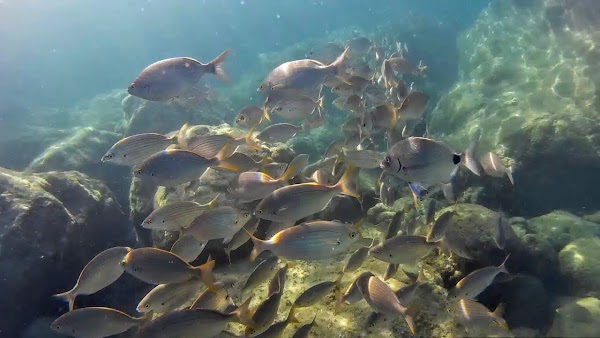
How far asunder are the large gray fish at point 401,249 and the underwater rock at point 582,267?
12.9 ft

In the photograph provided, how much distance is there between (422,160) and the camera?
3176mm

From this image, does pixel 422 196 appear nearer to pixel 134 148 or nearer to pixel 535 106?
pixel 134 148

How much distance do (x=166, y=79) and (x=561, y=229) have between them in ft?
24.1

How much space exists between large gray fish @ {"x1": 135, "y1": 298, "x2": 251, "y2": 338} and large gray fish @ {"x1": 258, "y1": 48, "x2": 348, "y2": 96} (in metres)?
3.35

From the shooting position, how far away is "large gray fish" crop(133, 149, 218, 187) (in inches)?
155

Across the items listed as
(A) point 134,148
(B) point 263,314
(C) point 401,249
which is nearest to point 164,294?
(B) point 263,314

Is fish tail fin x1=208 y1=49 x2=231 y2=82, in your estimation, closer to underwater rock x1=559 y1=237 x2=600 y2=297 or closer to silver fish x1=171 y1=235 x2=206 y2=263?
silver fish x1=171 y1=235 x2=206 y2=263

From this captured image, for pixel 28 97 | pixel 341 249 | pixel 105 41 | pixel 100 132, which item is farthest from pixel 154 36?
pixel 341 249

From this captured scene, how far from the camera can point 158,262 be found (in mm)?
3336

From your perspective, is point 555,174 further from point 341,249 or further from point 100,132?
point 100,132

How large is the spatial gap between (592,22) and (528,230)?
26.0 ft

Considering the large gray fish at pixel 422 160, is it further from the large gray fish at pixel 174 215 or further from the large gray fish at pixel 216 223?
the large gray fish at pixel 174 215

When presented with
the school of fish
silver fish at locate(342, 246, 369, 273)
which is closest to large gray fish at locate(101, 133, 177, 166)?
the school of fish

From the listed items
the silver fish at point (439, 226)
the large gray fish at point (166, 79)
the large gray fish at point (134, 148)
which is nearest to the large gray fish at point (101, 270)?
the large gray fish at point (134, 148)
